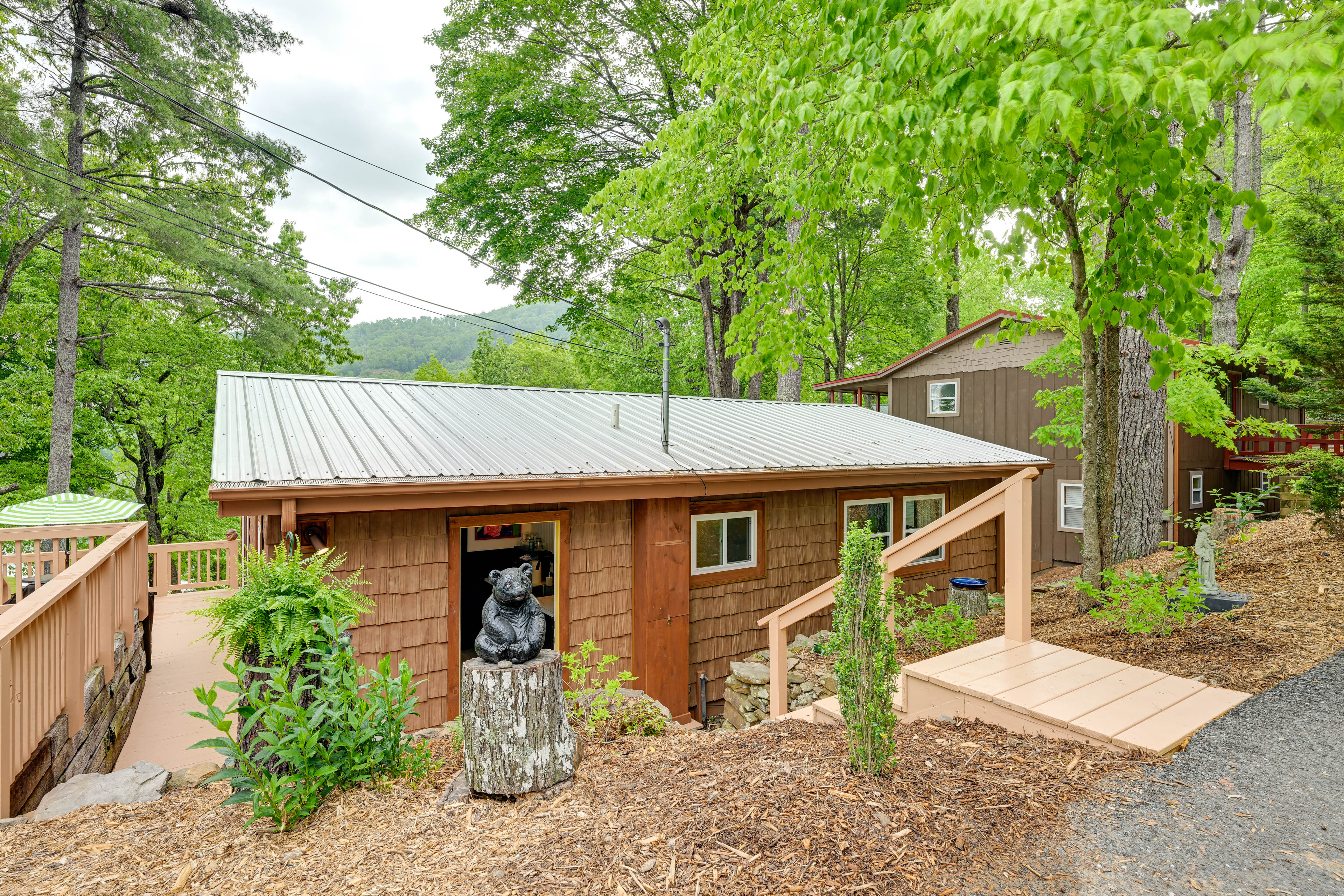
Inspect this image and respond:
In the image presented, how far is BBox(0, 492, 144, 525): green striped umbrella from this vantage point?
6938mm

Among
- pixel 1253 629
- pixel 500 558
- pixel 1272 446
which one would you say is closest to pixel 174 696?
pixel 500 558

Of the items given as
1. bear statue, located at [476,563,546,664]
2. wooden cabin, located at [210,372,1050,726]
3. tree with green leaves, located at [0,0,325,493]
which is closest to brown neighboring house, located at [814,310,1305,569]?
wooden cabin, located at [210,372,1050,726]

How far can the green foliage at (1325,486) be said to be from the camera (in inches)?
231

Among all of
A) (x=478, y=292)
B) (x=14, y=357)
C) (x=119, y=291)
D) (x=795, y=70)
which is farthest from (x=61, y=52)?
(x=795, y=70)

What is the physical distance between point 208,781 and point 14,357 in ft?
56.6

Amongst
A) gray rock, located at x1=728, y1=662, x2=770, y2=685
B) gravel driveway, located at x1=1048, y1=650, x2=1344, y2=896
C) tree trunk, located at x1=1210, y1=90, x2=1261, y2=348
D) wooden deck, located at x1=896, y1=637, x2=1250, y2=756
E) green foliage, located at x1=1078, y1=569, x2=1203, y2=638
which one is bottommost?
gray rock, located at x1=728, y1=662, x2=770, y2=685

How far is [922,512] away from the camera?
8625 mm

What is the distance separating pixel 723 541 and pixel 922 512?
3.31 m

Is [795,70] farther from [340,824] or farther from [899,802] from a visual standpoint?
[340,824]

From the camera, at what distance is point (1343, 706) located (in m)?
3.02

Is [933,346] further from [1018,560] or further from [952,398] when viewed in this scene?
[1018,560]

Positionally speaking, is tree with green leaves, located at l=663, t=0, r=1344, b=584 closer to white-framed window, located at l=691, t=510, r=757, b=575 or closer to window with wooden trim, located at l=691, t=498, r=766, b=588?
window with wooden trim, located at l=691, t=498, r=766, b=588

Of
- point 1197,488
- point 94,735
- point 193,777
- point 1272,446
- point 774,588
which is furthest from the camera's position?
point 1197,488

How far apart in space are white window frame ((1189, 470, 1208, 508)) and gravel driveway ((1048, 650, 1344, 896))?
13059 mm
